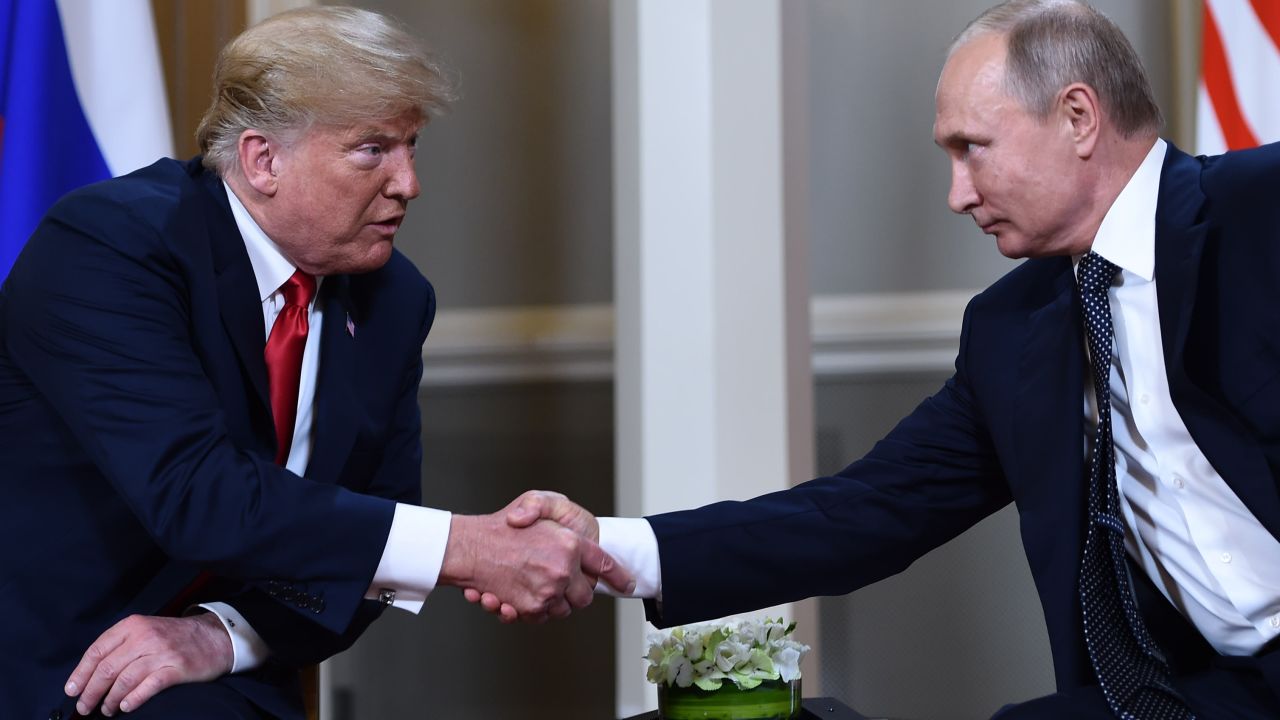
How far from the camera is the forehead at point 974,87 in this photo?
1562mm

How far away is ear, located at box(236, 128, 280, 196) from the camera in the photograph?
1.64 metres

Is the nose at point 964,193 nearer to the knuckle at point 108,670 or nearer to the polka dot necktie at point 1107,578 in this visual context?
the polka dot necktie at point 1107,578

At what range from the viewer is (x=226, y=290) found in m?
1.58

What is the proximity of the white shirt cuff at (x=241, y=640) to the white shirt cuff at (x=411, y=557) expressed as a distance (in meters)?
0.15

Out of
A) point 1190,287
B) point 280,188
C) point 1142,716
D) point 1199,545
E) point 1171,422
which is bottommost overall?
point 1142,716

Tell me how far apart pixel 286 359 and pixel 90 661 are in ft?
1.38

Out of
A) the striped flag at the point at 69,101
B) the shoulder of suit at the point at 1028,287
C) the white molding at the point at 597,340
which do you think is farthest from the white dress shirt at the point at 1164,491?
the striped flag at the point at 69,101

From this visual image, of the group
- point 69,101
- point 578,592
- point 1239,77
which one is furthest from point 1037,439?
point 69,101

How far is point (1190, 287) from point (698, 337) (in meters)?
1.14

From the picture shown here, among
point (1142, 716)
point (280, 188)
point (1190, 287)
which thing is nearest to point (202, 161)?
point (280, 188)

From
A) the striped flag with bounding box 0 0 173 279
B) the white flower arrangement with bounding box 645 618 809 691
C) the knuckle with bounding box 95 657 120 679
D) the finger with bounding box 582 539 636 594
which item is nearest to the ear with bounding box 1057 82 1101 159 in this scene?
the white flower arrangement with bounding box 645 618 809 691

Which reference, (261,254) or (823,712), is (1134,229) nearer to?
(823,712)

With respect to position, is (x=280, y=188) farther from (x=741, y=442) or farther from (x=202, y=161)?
(x=741, y=442)

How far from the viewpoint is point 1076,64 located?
5.06ft
